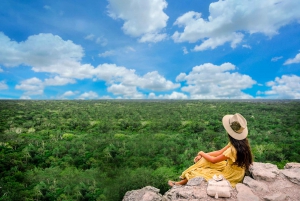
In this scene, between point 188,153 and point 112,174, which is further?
point 188,153

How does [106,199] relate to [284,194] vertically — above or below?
below

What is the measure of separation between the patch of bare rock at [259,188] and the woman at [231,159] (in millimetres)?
249

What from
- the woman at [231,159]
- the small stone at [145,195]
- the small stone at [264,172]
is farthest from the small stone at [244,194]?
the small stone at [145,195]

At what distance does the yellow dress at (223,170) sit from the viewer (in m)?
5.23

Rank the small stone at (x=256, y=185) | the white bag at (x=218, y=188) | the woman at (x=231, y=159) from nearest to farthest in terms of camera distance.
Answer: the white bag at (x=218, y=188)
the small stone at (x=256, y=185)
the woman at (x=231, y=159)

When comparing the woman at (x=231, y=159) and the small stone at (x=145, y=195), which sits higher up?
the woman at (x=231, y=159)

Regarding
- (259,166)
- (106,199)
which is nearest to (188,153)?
(106,199)

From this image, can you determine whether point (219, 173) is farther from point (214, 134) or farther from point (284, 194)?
point (214, 134)

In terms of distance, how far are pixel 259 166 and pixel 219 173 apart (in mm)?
1337

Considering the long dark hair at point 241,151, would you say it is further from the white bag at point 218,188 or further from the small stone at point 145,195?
the small stone at point 145,195

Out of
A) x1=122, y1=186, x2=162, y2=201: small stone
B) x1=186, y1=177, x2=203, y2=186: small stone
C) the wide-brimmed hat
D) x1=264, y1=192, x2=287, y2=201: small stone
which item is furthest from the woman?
x1=122, y1=186, x2=162, y2=201: small stone

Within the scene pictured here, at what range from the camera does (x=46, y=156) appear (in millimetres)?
17125

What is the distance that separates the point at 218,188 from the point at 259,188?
1004 millimetres

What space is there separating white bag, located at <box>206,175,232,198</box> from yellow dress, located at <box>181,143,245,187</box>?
0.32 m
